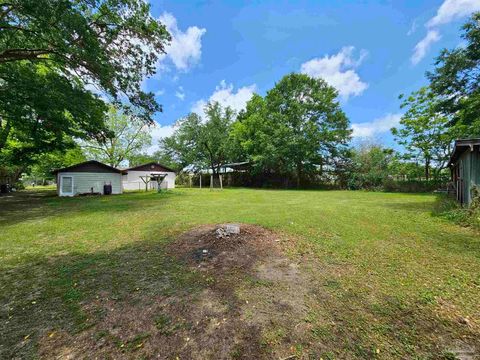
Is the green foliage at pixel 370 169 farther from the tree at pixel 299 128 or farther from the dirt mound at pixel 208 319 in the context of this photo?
the dirt mound at pixel 208 319

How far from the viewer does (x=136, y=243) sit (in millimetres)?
5141

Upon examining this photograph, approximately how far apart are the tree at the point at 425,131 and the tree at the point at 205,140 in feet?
57.2

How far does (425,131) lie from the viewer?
18875 millimetres

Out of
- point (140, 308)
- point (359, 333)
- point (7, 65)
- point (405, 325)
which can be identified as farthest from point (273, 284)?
point (7, 65)

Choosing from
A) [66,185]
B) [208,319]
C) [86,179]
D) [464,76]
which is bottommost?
[208,319]

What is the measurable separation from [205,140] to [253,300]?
27.0 meters

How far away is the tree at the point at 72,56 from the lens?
667 cm

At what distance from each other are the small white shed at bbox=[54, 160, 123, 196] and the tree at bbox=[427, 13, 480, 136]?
22.5 metres

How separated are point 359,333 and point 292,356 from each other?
29.1 inches

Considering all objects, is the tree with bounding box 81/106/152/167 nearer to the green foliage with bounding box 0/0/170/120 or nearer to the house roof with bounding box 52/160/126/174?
the house roof with bounding box 52/160/126/174

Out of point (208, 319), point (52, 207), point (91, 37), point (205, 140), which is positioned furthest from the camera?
point (205, 140)

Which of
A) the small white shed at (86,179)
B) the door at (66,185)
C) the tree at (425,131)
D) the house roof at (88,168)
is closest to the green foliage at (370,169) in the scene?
the tree at (425,131)

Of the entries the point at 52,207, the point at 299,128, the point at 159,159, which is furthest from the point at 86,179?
the point at 299,128

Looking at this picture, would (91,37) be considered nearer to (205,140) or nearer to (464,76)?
(464,76)
